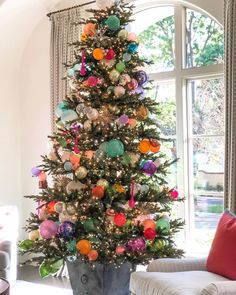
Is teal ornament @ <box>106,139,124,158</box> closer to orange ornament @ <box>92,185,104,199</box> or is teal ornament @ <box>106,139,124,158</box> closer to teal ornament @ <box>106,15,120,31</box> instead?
orange ornament @ <box>92,185,104,199</box>

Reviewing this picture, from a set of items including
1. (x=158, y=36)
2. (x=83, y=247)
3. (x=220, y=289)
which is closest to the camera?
(x=220, y=289)

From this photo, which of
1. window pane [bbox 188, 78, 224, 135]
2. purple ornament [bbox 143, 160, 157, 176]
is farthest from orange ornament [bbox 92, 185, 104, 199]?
window pane [bbox 188, 78, 224, 135]

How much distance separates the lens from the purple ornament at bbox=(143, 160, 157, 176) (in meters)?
3.27

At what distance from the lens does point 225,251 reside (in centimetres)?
263

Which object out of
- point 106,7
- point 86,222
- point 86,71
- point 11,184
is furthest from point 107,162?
point 11,184

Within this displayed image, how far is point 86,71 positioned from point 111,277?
165cm

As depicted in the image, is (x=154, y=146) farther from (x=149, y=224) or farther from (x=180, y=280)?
(x=180, y=280)

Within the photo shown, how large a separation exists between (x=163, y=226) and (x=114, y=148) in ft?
2.36

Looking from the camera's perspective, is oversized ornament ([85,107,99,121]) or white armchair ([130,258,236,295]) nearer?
white armchair ([130,258,236,295])

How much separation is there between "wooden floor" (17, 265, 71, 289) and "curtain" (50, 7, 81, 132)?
63.4 inches

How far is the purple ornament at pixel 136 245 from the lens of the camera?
3.15 m

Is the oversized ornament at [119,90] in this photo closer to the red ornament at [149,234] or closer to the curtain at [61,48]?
the red ornament at [149,234]

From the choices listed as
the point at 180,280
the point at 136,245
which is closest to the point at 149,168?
the point at 136,245

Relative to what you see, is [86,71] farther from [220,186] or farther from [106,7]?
[220,186]
